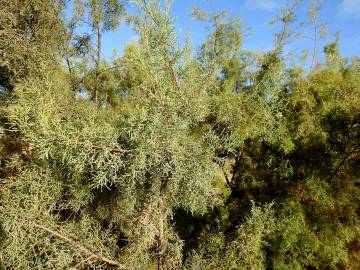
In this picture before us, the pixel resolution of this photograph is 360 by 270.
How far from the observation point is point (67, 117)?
17.3 feet

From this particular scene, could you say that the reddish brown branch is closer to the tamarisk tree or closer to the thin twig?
the tamarisk tree

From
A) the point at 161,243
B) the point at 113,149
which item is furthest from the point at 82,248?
the point at 113,149

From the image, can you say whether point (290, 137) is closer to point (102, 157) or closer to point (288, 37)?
point (288, 37)

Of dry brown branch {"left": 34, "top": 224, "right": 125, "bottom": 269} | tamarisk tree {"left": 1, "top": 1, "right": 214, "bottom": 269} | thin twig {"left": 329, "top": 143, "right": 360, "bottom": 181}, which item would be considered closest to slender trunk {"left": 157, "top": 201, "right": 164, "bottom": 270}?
tamarisk tree {"left": 1, "top": 1, "right": 214, "bottom": 269}

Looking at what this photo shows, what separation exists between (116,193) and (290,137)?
3.39 m

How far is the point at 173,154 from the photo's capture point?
Answer: 3.71 meters

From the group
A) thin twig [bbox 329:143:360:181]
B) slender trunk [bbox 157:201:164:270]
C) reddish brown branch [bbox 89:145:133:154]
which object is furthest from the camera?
thin twig [bbox 329:143:360:181]

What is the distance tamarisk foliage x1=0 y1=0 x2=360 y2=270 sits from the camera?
12.0 feet

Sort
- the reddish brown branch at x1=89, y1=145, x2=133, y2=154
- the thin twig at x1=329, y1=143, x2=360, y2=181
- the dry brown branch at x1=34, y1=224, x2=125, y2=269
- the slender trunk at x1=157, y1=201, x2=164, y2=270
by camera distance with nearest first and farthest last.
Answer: the reddish brown branch at x1=89, y1=145, x2=133, y2=154 → the slender trunk at x1=157, y1=201, x2=164, y2=270 → the dry brown branch at x1=34, y1=224, x2=125, y2=269 → the thin twig at x1=329, y1=143, x2=360, y2=181

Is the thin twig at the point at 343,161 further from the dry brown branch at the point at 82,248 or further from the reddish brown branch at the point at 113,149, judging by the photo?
the reddish brown branch at the point at 113,149

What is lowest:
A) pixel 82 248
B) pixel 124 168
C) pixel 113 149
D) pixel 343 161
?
pixel 82 248

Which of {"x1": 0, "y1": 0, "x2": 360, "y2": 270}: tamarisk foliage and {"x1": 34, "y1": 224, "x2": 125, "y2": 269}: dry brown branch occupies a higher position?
{"x1": 0, "y1": 0, "x2": 360, "y2": 270}: tamarisk foliage

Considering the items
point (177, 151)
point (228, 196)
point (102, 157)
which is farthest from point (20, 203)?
point (228, 196)

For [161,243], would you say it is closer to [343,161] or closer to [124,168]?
[124,168]
